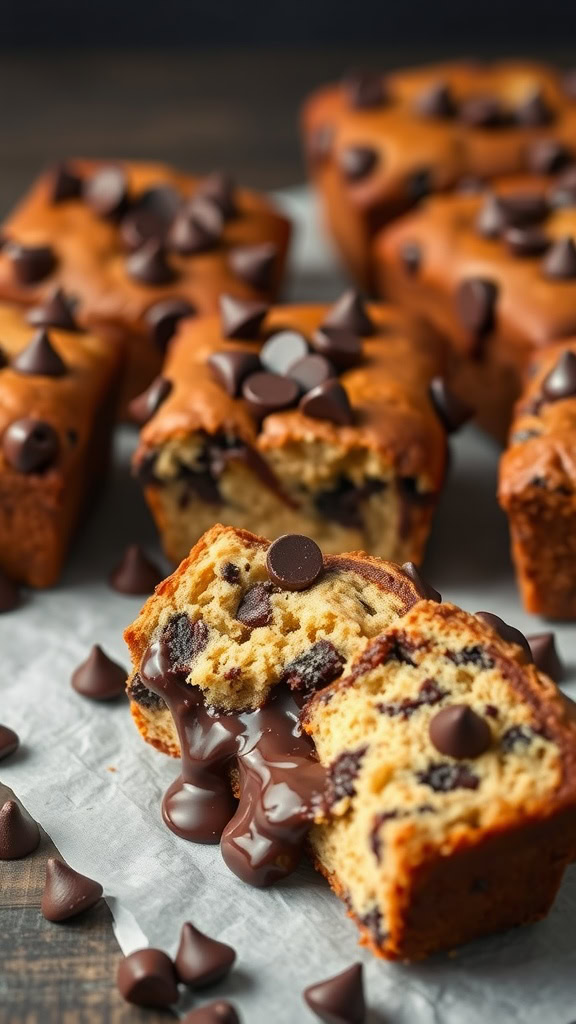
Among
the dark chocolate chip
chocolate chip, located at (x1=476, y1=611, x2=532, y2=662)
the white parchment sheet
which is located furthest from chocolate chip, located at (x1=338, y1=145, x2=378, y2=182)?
the dark chocolate chip

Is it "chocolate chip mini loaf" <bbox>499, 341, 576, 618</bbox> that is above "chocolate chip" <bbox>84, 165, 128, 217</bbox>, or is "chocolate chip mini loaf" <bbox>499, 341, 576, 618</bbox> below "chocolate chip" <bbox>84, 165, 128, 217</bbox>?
below

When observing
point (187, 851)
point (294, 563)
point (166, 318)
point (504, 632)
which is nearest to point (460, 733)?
point (504, 632)

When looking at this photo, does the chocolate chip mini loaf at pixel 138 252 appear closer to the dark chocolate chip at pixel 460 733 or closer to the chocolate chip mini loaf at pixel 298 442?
the chocolate chip mini loaf at pixel 298 442

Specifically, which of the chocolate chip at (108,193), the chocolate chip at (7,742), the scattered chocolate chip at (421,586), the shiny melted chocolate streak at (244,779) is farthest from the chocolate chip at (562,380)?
the chocolate chip at (108,193)

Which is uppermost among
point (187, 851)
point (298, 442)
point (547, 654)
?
point (298, 442)

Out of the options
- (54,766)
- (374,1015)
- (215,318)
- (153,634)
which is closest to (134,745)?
(54,766)

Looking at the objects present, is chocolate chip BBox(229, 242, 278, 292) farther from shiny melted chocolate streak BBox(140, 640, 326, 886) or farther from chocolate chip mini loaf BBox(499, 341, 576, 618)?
shiny melted chocolate streak BBox(140, 640, 326, 886)

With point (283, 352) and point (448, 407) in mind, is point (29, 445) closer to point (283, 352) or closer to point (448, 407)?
point (283, 352)
